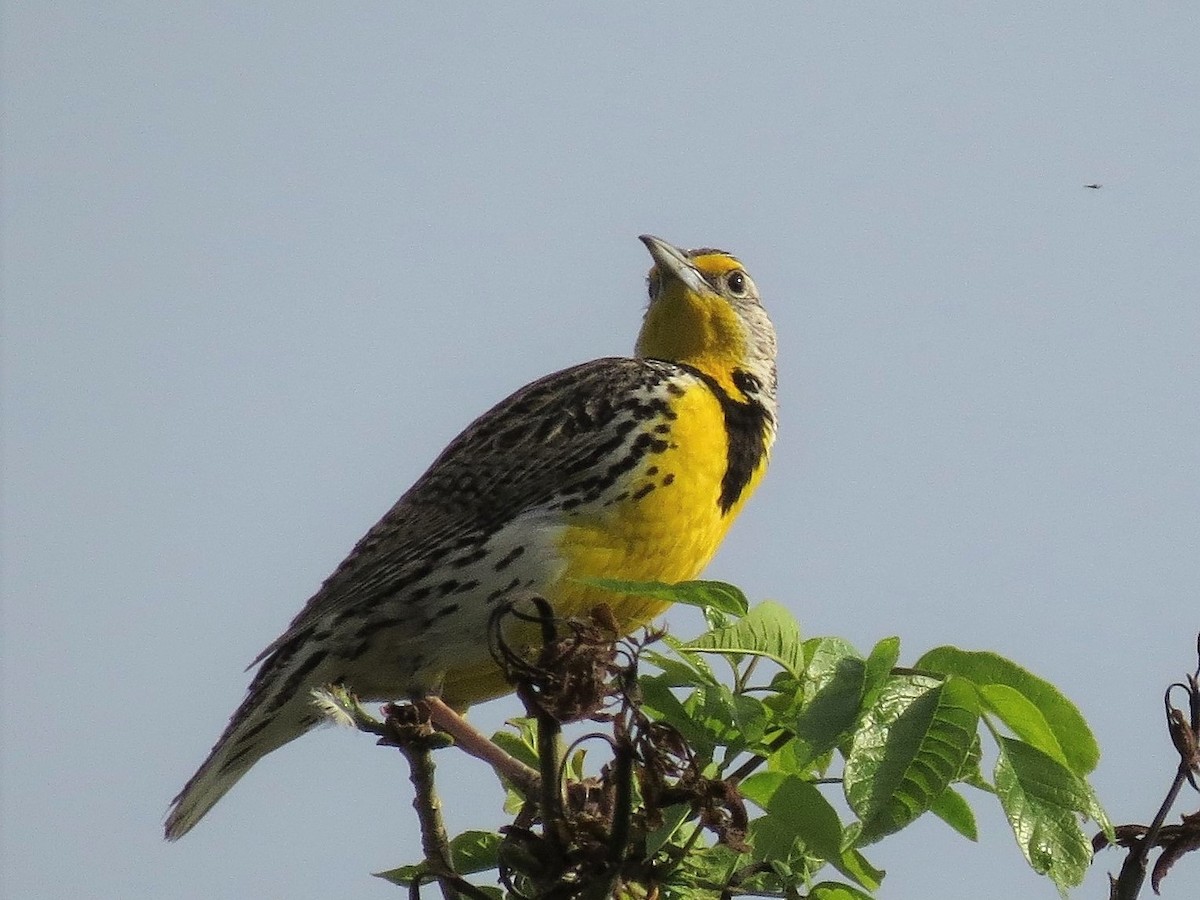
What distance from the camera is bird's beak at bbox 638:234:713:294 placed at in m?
5.38

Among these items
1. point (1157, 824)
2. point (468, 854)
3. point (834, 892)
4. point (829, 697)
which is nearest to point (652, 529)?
point (468, 854)

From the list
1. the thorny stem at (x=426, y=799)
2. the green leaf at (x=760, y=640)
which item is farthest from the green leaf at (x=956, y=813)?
the thorny stem at (x=426, y=799)

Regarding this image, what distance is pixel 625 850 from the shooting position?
8.00 feet

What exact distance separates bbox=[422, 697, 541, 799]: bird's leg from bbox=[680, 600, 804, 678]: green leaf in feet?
2.55

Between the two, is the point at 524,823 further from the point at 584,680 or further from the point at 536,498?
the point at 536,498

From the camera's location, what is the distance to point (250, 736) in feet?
14.7

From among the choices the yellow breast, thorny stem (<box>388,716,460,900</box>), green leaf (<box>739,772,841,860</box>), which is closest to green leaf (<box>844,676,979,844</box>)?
green leaf (<box>739,772,841,860</box>)

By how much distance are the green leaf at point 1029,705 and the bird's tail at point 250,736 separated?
230 centimetres

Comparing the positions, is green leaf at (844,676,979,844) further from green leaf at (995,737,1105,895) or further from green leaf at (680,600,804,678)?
green leaf at (680,600,804,678)

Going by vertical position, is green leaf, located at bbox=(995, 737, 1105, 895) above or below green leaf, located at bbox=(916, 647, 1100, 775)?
below

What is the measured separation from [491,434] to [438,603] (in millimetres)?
641

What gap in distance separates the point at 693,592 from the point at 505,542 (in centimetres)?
187

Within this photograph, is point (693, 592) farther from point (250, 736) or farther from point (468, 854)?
point (250, 736)

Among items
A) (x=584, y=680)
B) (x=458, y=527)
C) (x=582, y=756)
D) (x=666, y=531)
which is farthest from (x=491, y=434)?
(x=584, y=680)
